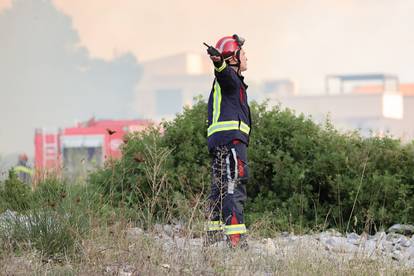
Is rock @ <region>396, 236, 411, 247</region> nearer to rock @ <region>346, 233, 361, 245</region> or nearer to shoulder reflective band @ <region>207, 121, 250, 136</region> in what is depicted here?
rock @ <region>346, 233, 361, 245</region>

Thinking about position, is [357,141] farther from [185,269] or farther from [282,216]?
[185,269]

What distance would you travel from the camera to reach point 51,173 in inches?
298

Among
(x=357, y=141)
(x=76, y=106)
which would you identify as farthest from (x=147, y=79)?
(x=357, y=141)

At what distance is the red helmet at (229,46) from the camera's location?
654 centimetres

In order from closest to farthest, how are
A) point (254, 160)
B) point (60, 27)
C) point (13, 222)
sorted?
1. point (13, 222)
2. point (254, 160)
3. point (60, 27)

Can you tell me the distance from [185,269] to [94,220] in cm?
106

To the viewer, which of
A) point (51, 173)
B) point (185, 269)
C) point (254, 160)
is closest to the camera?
point (185, 269)

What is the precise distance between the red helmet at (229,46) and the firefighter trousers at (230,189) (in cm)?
74

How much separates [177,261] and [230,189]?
124 cm

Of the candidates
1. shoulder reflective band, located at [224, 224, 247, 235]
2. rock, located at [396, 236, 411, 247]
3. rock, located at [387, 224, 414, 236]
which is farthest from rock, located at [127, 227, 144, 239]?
rock, located at [387, 224, 414, 236]

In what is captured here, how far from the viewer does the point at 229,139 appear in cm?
639

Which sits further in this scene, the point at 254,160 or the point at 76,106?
the point at 76,106

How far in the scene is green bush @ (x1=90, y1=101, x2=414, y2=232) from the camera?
7840mm

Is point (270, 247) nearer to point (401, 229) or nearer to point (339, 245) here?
point (339, 245)
